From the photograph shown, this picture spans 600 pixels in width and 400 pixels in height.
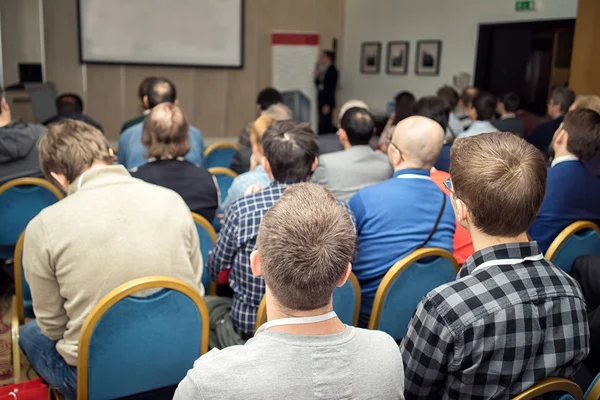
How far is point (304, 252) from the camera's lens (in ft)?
3.46

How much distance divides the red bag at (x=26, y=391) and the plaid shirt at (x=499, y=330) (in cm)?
120

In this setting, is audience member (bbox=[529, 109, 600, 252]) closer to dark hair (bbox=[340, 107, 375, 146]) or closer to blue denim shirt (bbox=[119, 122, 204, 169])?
dark hair (bbox=[340, 107, 375, 146])

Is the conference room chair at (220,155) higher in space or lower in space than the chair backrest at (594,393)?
higher

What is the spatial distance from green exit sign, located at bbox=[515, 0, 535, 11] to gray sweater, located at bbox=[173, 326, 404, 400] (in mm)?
6951

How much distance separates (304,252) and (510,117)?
5327mm

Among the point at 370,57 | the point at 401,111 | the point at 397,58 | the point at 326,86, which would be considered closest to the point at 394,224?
the point at 401,111

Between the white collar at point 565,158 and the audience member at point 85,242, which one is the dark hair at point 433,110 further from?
the audience member at point 85,242

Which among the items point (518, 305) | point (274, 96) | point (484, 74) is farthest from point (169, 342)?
point (484, 74)

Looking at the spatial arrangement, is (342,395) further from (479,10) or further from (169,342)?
(479,10)

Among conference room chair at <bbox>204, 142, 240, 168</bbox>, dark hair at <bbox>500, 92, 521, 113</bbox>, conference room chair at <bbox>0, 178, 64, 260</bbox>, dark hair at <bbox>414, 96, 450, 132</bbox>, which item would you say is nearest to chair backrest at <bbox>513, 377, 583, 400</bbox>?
conference room chair at <bbox>0, 178, 64, 260</bbox>

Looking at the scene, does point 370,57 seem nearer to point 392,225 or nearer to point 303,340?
point 392,225

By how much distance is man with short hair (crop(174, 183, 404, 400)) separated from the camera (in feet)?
3.26

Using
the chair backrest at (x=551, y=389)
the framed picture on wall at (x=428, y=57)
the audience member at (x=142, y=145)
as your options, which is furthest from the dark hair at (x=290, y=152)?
the framed picture on wall at (x=428, y=57)

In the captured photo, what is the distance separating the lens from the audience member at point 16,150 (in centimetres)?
323
